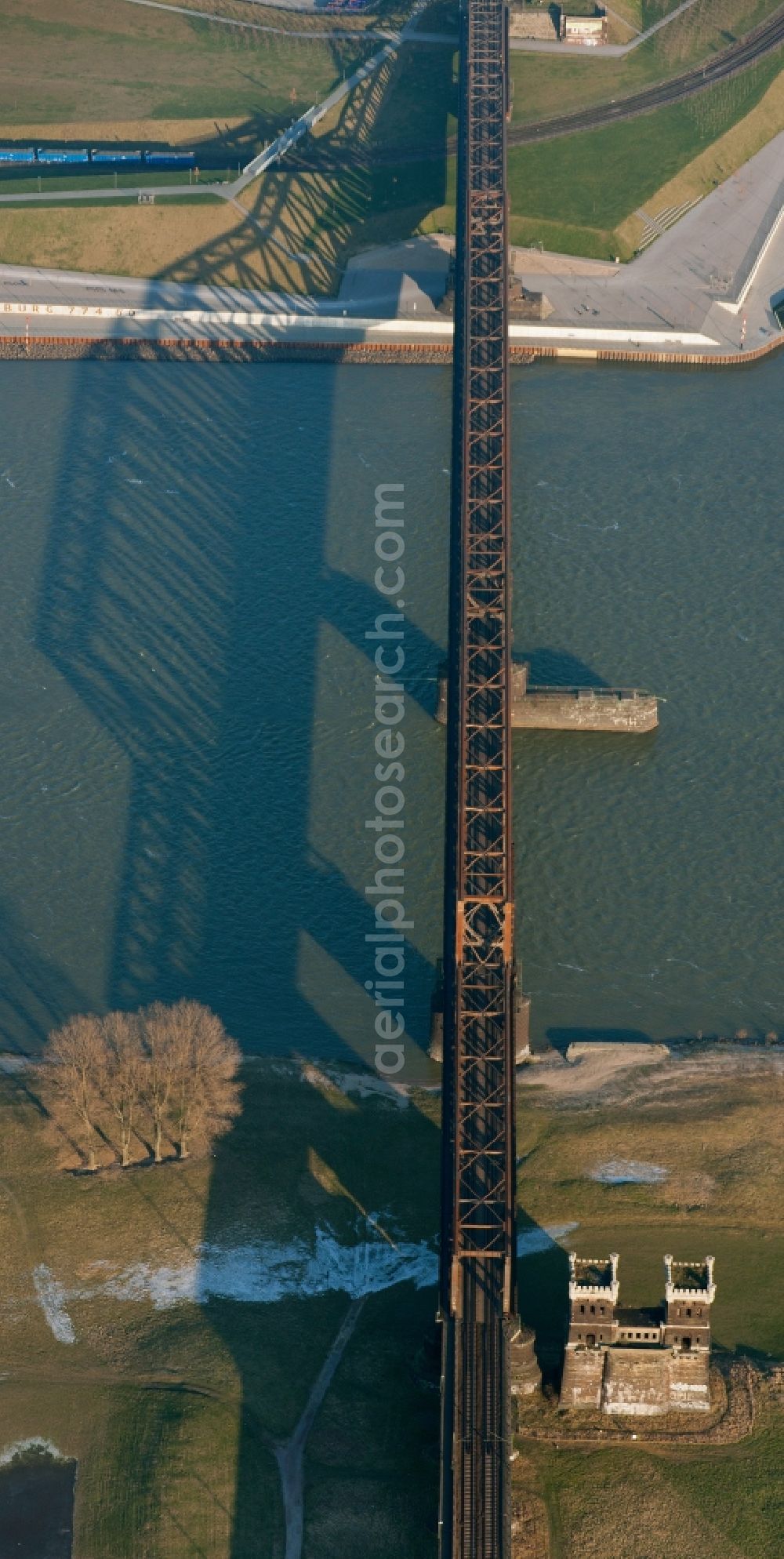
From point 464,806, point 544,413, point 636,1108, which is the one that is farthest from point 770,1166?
point 544,413

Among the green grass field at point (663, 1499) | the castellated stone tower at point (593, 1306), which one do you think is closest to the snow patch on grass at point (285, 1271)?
the castellated stone tower at point (593, 1306)

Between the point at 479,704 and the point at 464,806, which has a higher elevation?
the point at 479,704

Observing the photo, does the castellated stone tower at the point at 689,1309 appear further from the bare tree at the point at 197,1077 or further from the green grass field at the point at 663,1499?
the bare tree at the point at 197,1077

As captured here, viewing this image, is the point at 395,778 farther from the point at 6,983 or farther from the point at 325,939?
the point at 6,983

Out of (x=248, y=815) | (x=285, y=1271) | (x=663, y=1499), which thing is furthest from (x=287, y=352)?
(x=663, y=1499)

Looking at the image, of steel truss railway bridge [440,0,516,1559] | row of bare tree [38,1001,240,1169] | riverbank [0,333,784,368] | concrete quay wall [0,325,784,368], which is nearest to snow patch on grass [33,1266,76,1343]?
row of bare tree [38,1001,240,1169]

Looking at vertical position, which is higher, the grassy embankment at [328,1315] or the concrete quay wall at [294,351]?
the concrete quay wall at [294,351]

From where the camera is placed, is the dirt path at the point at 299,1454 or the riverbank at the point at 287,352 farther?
the riverbank at the point at 287,352
